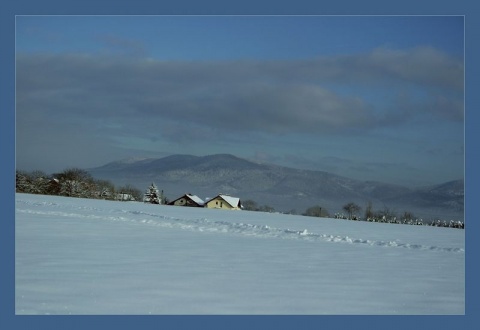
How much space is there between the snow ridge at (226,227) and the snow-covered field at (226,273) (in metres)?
0.13

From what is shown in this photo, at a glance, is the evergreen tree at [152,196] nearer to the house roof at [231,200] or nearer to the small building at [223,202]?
the small building at [223,202]

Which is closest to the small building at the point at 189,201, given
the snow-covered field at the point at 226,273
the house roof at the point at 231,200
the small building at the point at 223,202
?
the small building at the point at 223,202

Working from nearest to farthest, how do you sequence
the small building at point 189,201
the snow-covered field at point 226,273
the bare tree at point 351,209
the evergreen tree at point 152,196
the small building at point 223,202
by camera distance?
the snow-covered field at point 226,273 → the bare tree at point 351,209 → the evergreen tree at point 152,196 → the small building at point 223,202 → the small building at point 189,201

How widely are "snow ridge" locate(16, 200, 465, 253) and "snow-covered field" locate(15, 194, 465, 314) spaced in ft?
0.44

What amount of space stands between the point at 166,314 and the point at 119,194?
2091 cm

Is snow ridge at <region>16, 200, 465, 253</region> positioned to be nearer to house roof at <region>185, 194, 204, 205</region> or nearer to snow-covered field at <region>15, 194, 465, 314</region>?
snow-covered field at <region>15, 194, 465, 314</region>

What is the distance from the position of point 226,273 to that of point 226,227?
6435 millimetres

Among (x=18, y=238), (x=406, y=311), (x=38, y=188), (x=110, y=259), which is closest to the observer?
(x=406, y=311)

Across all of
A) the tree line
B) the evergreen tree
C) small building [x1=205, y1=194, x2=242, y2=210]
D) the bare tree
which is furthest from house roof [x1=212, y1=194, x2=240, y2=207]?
the bare tree

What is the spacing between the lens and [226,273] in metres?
6.61

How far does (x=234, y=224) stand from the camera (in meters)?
13.8

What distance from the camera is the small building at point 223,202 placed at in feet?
82.6

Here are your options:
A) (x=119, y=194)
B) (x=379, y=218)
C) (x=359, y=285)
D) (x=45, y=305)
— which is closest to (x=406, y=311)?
(x=359, y=285)

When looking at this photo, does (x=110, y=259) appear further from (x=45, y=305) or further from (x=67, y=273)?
(x=45, y=305)
